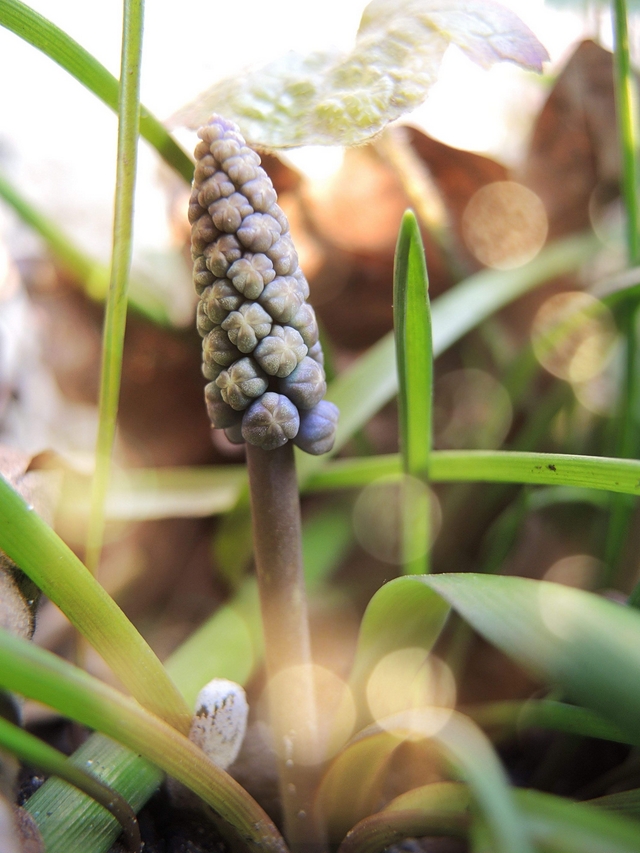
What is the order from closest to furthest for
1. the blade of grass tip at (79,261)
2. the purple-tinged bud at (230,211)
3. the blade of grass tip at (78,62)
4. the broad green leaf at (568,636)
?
1. the broad green leaf at (568,636)
2. the purple-tinged bud at (230,211)
3. the blade of grass tip at (78,62)
4. the blade of grass tip at (79,261)

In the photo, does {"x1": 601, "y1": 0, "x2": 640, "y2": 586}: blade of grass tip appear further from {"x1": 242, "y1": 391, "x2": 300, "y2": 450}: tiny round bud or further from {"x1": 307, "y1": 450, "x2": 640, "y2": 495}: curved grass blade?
{"x1": 242, "y1": 391, "x2": 300, "y2": 450}: tiny round bud

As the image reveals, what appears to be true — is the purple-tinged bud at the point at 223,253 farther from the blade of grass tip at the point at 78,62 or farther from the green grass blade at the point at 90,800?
the green grass blade at the point at 90,800

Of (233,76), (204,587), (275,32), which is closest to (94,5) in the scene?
(275,32)

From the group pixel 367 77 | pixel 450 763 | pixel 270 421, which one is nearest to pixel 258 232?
pixel 270 421

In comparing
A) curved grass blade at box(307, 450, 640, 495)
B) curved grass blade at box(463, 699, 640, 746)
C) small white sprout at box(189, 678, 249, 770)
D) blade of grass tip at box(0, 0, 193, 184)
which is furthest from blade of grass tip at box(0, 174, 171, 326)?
curved grass blade at box(463, 699, 640, 746)

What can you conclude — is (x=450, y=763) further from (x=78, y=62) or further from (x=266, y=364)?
(x=78, y=62)

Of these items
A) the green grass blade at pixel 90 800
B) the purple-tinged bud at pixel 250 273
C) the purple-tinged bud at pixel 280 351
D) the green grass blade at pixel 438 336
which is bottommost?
the green grass blade at pixel 90 800

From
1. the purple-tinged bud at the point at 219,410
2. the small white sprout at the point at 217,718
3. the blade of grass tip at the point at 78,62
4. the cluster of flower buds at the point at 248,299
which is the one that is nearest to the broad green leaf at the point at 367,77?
the blade of grass tip at the point at 78,62
